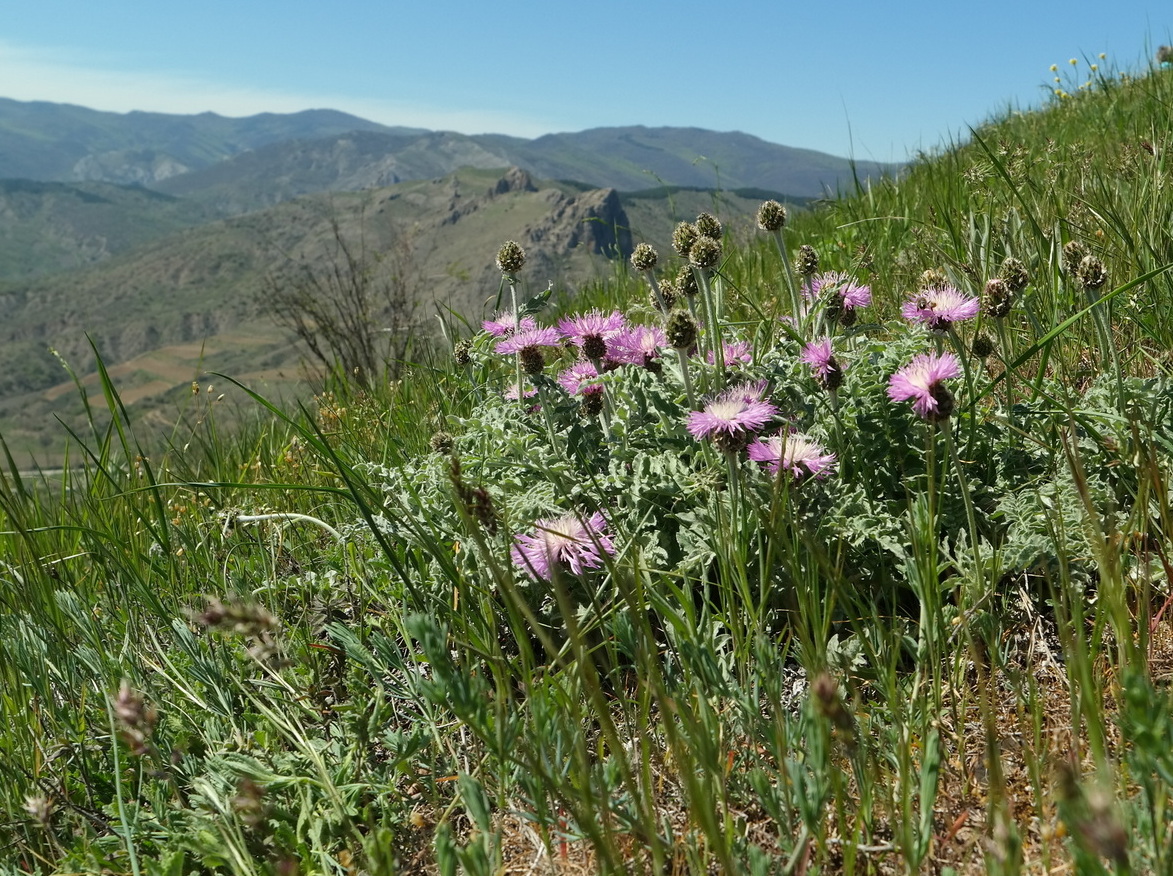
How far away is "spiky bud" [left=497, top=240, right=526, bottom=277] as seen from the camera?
247cm

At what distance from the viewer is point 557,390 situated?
221cm

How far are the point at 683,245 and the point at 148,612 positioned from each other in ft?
5.25

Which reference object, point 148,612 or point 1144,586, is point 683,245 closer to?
point 1144,586

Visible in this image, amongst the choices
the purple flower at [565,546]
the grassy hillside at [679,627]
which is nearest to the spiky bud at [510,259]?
the grassy hillside at [679,627]

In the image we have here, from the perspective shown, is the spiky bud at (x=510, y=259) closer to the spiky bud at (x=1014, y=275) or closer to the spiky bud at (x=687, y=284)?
the spiky bud at (x=687, y=284)

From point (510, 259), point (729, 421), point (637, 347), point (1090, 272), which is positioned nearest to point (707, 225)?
point (637, 347)

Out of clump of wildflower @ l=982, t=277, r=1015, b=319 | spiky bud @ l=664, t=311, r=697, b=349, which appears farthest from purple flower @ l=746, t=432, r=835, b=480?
clump of wildflower @ l=982, t=277, r=1015, b=319

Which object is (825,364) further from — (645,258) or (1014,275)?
(645,258)

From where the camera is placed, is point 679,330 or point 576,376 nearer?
point 679,330

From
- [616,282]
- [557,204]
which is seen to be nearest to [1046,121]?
[616,282]

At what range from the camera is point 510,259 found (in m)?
2.50

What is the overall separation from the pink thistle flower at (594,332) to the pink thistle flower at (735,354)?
0.25 m

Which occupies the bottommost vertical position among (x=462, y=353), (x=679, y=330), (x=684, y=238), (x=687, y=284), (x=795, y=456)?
(x=795, y=456)

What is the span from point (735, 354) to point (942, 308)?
0.51 meters
